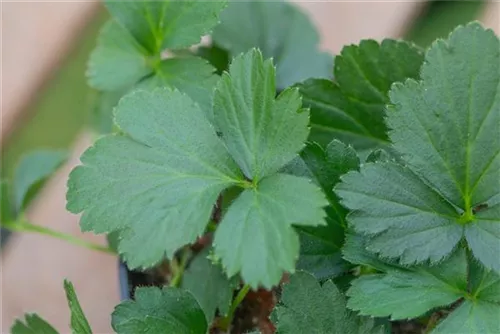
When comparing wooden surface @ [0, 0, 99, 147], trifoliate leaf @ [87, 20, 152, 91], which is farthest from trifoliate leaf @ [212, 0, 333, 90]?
wooden surface @ [0, 0, 99, 147]

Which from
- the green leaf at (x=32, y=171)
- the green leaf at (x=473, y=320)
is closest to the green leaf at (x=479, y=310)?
the green leaf at (x=473, y=320)

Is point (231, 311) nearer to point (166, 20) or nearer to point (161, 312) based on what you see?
point (161, 312)

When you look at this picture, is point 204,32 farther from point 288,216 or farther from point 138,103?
point 288,216

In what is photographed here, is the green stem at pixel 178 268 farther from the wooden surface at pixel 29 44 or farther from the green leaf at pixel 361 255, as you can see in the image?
the wooden surface at pixel 29 44

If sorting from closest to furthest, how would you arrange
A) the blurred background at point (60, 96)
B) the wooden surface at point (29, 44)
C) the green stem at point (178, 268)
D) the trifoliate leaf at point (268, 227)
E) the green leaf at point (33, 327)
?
1. the trifoliate leaf at point (268, 227)
2. the green leaf at point (33, 327)
3. the green stem at point (178, 268)
4. the blurred background at point (60, 96)
5. the wooden surface at point (29, 44)

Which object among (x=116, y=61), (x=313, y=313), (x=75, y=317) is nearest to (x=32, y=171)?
(x=116, y=61)

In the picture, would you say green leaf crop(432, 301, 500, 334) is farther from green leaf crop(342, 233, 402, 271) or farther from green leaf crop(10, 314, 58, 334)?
green leaf crop(10, 314, 58, 334)
